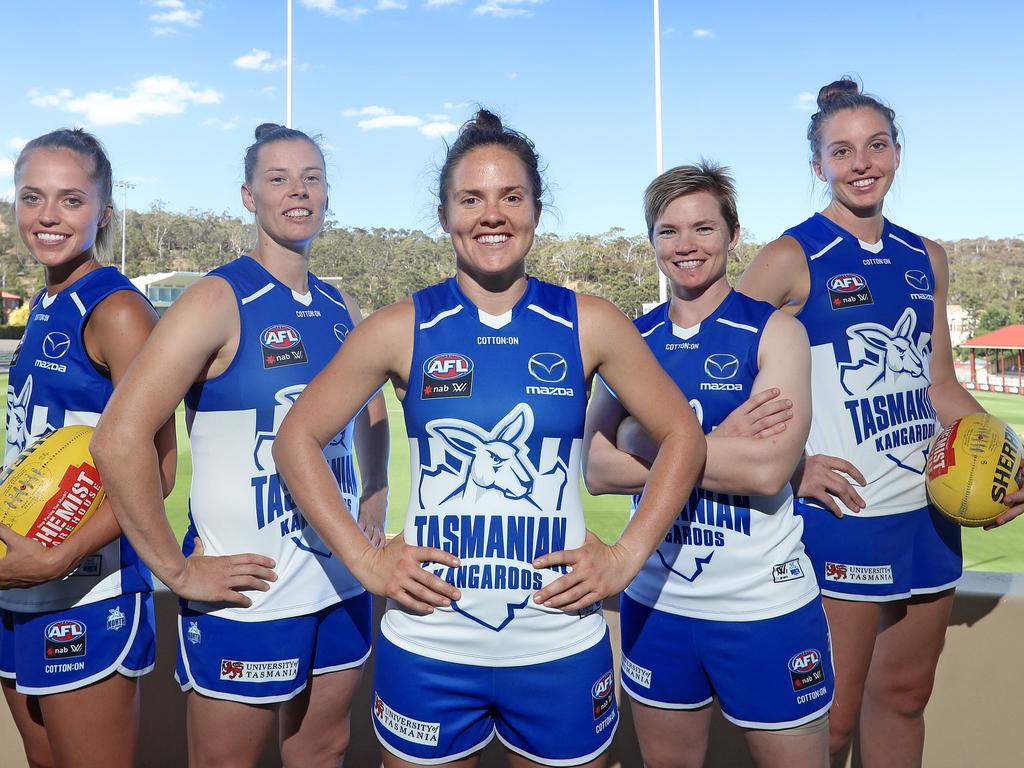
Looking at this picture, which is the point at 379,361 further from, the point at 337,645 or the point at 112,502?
the point at 337,645

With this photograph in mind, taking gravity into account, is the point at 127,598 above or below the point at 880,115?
below

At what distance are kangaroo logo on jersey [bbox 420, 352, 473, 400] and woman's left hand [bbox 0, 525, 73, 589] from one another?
3.00ft

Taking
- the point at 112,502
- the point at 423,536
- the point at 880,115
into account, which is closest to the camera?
the point at 423,536

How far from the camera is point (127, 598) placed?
195cm

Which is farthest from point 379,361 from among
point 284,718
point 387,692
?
point 284,718

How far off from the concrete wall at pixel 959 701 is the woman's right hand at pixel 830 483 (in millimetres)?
719

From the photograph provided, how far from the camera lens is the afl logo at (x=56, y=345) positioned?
192 cm

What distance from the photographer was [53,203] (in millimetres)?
1993

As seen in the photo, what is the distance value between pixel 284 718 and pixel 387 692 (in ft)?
1.95

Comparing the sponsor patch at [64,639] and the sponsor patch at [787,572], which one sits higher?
the sponsor patch at [787,572]

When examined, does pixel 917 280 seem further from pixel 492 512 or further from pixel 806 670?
pixel 492 512

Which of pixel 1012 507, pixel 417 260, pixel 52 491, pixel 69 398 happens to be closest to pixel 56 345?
pixel 69 398

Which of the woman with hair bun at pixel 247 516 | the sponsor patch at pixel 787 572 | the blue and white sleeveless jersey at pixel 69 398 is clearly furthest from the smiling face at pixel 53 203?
the sponsor patch at pixel 787 572

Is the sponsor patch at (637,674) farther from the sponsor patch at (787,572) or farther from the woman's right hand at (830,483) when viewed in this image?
the woman's right hand at (830,483)
